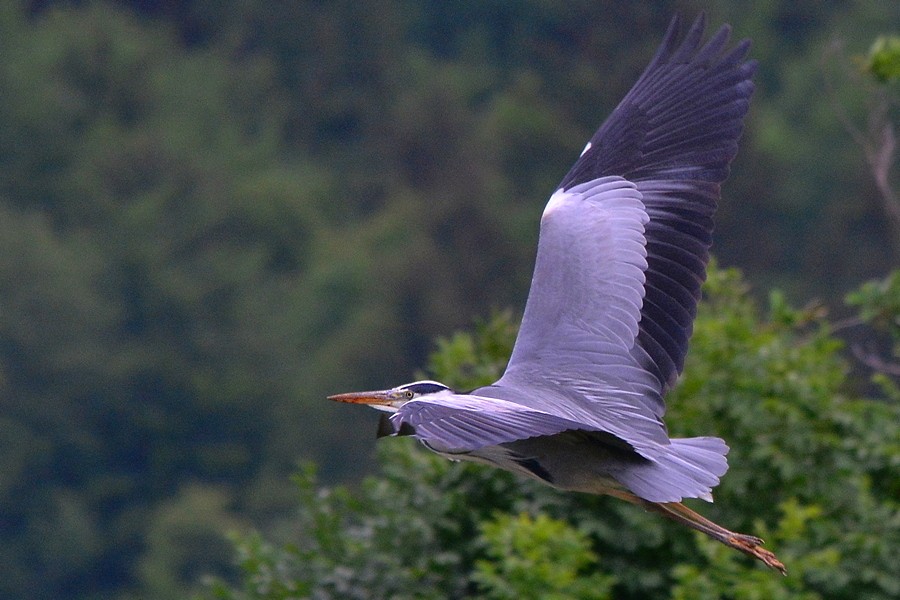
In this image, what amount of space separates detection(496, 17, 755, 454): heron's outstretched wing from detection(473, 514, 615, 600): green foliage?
2.22 ft

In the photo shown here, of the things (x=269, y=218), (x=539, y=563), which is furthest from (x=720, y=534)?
(x=269, y=218)

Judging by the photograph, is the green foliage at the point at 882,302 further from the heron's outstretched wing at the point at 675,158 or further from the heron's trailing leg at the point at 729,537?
the heron's trailing leg at the point at 729,537

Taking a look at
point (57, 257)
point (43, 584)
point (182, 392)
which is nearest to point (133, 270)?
point (57, 257)

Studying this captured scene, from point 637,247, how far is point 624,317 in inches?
11.8

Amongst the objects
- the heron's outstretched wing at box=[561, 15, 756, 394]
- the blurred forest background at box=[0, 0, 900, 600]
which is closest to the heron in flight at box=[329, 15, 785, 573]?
the heron's outstretched wing at box=[561, 15, 756, 394]

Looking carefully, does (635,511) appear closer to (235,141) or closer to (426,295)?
(426,295)

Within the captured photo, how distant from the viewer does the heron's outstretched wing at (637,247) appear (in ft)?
19.8

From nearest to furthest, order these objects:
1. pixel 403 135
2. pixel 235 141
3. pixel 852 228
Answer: pixel 852 228
pixel 403 135
pixel 235 141

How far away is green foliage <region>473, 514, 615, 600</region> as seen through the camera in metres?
6.32

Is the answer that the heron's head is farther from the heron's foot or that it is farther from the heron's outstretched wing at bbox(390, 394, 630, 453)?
the heron's foot

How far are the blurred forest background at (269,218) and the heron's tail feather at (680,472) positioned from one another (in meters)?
17.6

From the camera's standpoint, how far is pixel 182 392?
1387 inches

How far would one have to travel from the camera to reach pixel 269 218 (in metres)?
41.2

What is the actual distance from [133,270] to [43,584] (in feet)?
33.2
